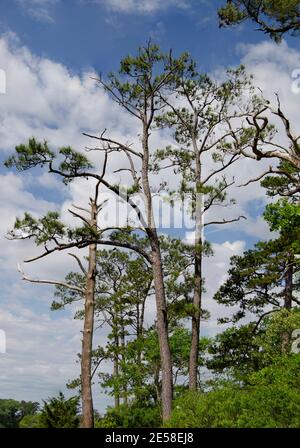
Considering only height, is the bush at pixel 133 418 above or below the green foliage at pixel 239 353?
below

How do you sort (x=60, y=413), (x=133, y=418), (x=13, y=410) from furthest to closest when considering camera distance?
(x=13, y=410) < (x=133, y=418) < (x=60, y=413)

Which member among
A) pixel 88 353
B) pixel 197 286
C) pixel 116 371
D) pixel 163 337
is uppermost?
pixel 197 286

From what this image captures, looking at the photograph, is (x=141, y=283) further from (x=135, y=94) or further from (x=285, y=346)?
(x=135, y=94)

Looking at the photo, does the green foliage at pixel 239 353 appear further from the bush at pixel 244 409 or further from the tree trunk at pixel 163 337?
the bush at pixel 244 409

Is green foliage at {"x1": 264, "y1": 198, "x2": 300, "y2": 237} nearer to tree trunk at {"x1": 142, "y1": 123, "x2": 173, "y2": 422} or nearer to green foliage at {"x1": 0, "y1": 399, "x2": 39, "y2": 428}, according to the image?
tree trunk at {"x1": 142, "y1": 123, "x2": 173, "y2": 422}

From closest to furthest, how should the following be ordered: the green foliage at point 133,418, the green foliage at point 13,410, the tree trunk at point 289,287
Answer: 1. the tree trunk at point 289,287
2. the green foliage at point 133,418
3. the green foliage at point 13,410

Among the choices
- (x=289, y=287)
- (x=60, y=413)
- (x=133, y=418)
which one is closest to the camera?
(x=60, y=413)

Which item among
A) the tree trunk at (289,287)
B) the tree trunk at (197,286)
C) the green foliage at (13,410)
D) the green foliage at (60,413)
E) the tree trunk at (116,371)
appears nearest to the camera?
the green foliage at (60,413)

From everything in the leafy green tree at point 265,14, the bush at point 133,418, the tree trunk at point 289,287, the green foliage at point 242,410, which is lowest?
the bush at point 133,418

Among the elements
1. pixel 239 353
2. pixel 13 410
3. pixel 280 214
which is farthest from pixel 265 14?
pixel 13 410

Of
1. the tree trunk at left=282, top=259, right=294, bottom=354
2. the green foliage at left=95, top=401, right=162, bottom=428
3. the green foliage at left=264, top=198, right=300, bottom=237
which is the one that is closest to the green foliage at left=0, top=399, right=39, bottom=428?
the green foliage at left=95, top=401, right=162, bottom=428

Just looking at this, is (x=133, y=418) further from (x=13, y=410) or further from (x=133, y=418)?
(x=13, y=410)

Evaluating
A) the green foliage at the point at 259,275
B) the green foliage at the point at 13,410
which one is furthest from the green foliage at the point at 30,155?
the green foliage at the point at 13,410
